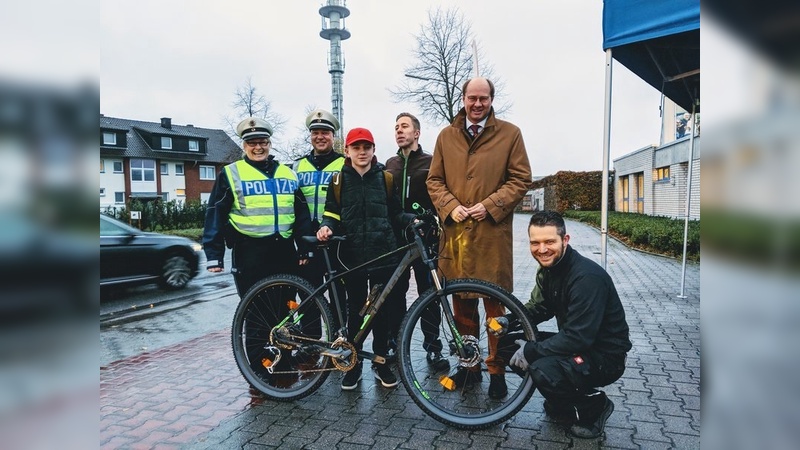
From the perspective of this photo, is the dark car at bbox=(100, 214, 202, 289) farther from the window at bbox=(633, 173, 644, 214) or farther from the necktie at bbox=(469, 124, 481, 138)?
the window at bbox=(633, 173, 644, 214)

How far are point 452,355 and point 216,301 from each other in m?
5.85

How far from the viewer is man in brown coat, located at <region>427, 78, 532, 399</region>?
3799mm

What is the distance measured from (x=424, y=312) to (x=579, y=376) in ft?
3.36

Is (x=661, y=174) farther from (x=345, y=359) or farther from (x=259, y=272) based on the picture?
(x=345, y=359)

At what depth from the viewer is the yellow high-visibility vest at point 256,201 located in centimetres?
405

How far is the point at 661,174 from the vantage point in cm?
2730

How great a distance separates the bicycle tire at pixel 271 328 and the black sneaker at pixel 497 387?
44.3 inches

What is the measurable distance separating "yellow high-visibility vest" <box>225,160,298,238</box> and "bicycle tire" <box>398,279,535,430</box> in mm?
1307

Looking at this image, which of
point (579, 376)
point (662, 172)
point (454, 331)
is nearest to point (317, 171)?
point (454, 331)

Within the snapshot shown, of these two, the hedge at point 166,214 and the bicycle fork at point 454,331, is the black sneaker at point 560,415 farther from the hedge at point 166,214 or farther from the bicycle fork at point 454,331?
the hedge at point 166,214

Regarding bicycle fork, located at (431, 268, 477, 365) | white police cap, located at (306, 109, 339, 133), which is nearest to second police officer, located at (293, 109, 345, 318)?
white police cap, located at (306, 109, 339, 133)

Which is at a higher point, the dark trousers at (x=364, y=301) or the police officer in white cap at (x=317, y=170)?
the police officer in white cap at (x=317, y=170)

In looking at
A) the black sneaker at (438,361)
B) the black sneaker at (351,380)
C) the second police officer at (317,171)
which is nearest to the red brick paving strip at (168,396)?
the black sneaker at (351,380)

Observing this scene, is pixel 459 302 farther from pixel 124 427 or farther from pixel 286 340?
pixel 124 427
